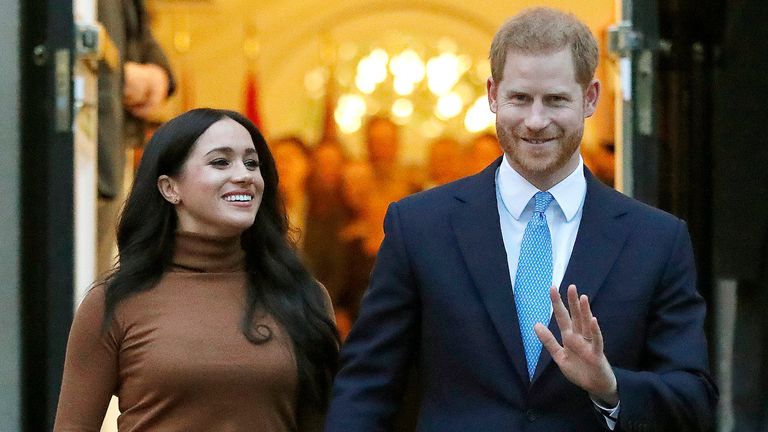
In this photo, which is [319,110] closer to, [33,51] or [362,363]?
[33,51]

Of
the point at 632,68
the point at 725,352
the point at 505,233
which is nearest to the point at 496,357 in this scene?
the point at 505,233

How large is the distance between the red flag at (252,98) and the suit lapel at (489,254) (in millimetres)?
9821

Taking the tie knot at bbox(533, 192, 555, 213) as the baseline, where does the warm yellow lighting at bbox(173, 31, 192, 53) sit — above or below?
above

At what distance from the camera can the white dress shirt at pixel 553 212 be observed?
330cm

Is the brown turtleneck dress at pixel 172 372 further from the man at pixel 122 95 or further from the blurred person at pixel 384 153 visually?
the blurred person at pixel 384 153

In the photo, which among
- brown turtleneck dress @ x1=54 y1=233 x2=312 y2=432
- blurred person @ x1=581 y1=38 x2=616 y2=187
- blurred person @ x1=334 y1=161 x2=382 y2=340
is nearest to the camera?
brown turtleneck dress @ x1=54 y1=233 x2=312 y2=432

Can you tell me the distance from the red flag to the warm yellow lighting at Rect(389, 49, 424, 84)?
1257 mm

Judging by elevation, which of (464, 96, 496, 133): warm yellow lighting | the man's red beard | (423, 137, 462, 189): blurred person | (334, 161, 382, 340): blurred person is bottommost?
(334, 161, 382, 340): blurred person

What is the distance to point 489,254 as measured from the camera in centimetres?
330

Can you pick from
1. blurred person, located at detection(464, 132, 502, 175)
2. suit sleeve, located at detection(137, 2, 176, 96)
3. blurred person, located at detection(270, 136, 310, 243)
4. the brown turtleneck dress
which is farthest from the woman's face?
blurred person, located at detection(270, 136, 310, 243)

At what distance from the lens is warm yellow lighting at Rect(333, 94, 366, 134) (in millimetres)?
13789

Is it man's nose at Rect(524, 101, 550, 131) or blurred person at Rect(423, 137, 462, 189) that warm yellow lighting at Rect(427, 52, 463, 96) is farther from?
man's nose at Rect(524, 101, 550, 131)

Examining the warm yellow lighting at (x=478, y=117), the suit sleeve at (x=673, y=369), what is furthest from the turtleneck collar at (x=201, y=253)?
the warm yellow lighting at (x=478, y=117)

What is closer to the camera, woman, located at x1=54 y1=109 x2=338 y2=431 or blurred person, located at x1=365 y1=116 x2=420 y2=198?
woman, located at x1=54 y1=109 x2=338 y2=431
